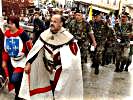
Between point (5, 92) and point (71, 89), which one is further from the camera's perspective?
point (5, 92)

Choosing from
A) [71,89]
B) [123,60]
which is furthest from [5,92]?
[123,60]

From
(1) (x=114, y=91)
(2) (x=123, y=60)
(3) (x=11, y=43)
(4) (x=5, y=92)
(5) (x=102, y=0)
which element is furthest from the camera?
(5) (x=102, y=0)

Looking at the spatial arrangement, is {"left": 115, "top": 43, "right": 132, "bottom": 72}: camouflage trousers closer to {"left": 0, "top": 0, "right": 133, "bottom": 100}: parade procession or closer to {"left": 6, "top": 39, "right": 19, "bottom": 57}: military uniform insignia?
{"left": 0, "top": 0, "right": 133, "bottom": 100}: parade procession

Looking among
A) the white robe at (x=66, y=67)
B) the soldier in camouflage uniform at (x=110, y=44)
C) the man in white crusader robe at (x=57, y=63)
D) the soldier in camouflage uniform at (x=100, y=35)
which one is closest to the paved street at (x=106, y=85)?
the soldier in camouflage uniform at (x=100, y=35)

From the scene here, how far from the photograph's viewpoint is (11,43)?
6.01 meters

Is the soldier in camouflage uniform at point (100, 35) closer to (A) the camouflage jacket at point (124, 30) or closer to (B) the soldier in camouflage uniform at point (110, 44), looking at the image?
(B) the soldier in camouflage uniform at point (110, 44)

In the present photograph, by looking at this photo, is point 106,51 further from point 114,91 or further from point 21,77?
point 21,77

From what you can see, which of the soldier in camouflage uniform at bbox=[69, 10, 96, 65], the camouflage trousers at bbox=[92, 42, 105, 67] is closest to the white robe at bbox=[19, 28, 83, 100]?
the soldier in camouflage uniform at bbox=[69, 10, 96, 65]

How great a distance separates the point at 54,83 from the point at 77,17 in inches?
114

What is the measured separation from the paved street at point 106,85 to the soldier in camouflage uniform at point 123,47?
0.85 feet

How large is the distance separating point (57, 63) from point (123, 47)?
465 cm

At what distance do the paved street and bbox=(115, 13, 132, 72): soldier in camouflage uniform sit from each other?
0.26m

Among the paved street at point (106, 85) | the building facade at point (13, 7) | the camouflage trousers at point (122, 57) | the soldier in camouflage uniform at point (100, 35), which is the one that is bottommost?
the paved street at point (106, 85)

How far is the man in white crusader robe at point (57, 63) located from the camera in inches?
212
